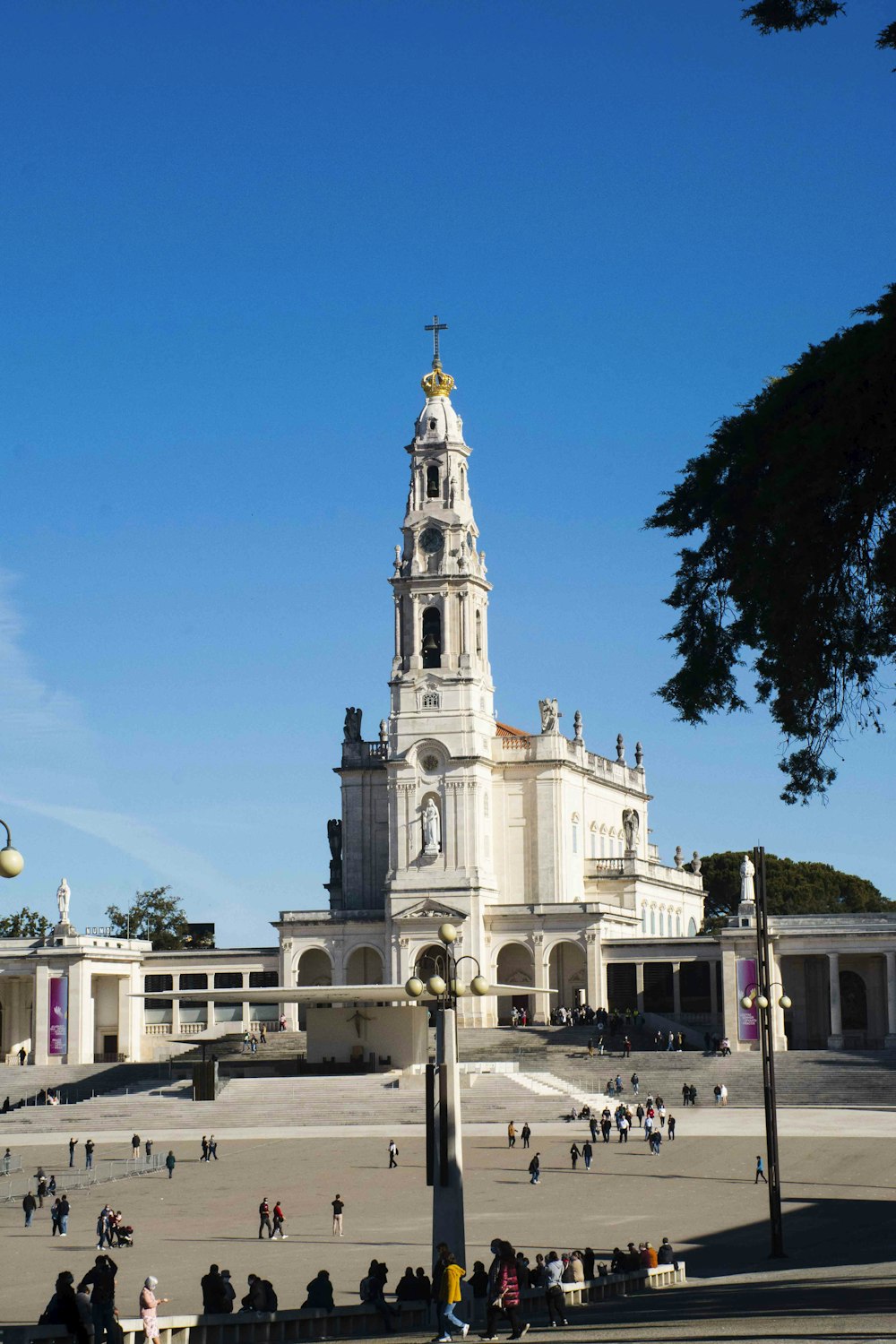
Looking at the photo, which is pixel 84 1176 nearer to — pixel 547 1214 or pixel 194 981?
pixel 547 1214

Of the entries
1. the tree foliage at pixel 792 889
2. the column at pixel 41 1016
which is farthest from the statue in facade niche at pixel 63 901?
the tree foliage at pixel 792 889

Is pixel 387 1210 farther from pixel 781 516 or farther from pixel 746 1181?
pixel 781 516

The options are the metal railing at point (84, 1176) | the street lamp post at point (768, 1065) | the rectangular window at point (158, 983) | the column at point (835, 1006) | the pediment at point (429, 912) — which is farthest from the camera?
the rectangular window at point (158, 983)

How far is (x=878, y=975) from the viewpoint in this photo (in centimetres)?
8175

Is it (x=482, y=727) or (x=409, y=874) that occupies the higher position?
(x=482, y=727)

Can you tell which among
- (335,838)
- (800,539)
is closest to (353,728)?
(335,838)

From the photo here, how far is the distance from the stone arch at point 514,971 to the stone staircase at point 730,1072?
38.2 ft

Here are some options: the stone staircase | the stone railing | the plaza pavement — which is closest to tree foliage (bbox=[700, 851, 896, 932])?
the stone staircase

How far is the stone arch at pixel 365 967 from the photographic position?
87.4m

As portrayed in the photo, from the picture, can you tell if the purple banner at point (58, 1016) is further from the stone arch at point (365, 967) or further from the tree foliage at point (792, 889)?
the tree foliage at point (792, 889)

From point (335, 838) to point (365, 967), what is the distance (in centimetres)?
677

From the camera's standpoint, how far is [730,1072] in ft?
222

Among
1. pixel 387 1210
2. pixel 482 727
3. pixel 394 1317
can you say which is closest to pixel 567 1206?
pixel 387 1210

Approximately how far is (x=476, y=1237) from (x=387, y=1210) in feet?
19.2
